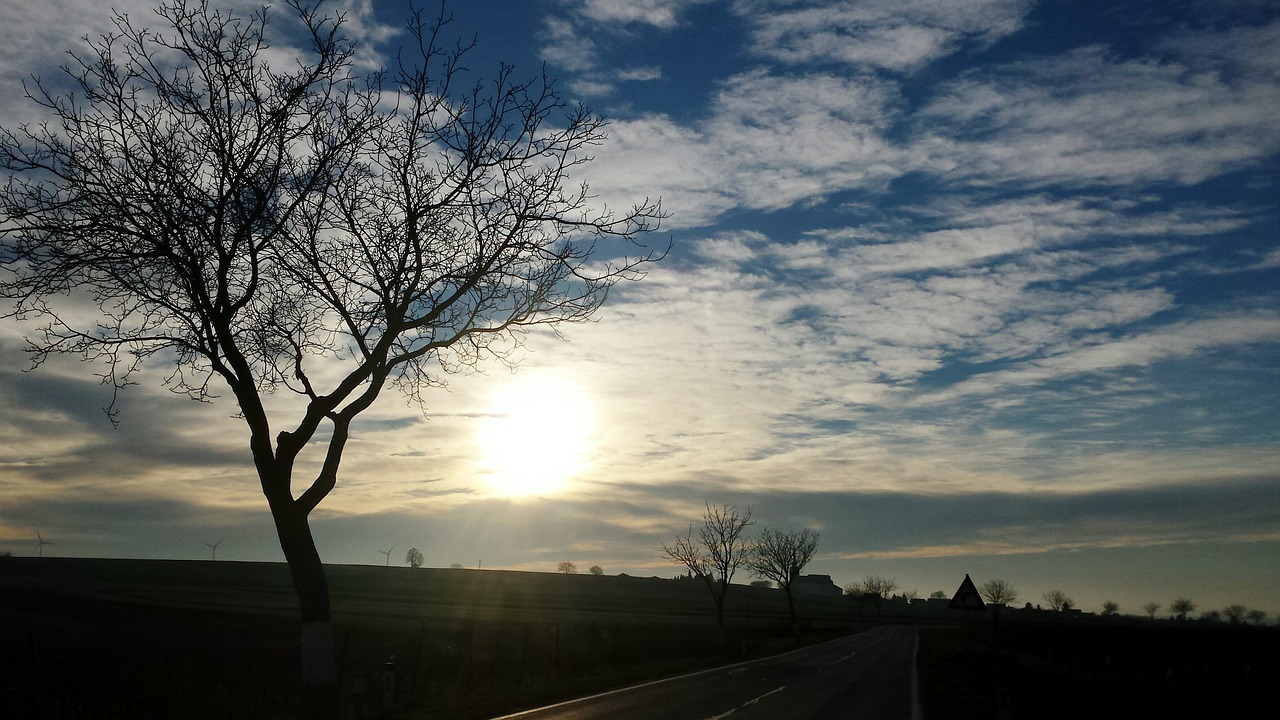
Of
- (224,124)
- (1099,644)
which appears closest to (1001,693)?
(224,124)

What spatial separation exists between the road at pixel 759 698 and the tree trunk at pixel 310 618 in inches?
199

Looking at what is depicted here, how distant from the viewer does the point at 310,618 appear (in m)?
13.8

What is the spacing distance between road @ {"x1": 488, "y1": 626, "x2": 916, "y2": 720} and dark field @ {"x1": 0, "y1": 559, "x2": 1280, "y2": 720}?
123 centimetres

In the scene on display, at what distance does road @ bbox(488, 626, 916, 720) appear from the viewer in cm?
1864

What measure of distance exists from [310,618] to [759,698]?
12627 millimetres

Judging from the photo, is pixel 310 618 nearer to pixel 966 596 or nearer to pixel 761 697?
pixel 761 697

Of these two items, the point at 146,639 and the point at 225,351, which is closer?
the point at 225,351

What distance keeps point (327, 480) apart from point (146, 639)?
146ft

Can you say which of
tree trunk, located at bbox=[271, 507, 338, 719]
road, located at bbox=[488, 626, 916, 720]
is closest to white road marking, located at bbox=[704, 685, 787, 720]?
road, located at bbox=[488, 626, 916, 720]

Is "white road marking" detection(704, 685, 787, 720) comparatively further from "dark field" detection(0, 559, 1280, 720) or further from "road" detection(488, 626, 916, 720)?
"dark field" detection(0, 559, 1280, 720)

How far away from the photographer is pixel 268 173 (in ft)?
45.8

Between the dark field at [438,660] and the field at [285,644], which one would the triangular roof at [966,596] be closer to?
the dark field at [438,660]

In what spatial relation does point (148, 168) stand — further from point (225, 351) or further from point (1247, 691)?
point (1247, 691)

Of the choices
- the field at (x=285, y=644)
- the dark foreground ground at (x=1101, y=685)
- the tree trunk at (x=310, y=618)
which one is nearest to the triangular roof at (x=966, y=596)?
the dark foreground ground at (x=1101, y=685)
